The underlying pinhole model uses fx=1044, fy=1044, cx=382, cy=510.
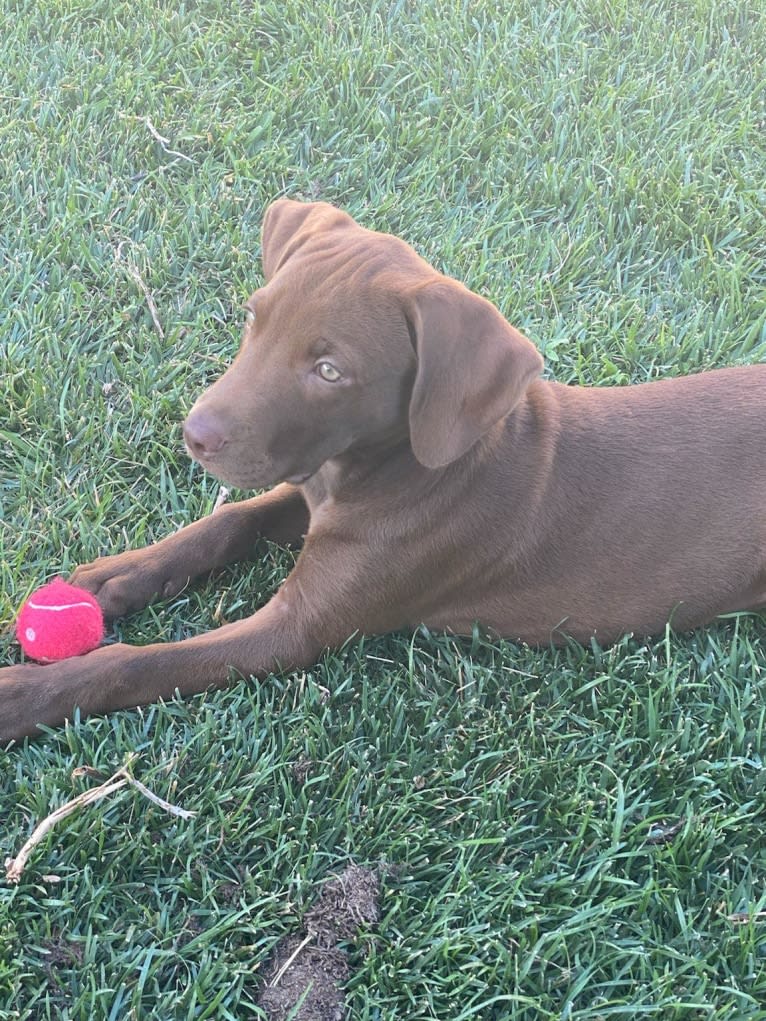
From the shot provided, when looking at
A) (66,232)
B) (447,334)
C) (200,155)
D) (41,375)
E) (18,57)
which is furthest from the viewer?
(18,57)

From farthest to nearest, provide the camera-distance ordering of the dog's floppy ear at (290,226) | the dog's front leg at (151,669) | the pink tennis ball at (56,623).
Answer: the dog's floppy ear at (290,226) → the pink tennis ball at (56,623) → the dog's front leg at (151,669)

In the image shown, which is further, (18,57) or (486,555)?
(18,57)

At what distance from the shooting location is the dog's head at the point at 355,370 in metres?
2.60

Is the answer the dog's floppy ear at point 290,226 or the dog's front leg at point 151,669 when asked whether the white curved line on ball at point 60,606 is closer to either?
the dog's front leg at point 151,669

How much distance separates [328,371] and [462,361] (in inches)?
13.6

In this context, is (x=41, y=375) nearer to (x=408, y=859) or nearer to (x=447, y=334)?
(x=447, y=334)

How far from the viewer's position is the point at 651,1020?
240cm

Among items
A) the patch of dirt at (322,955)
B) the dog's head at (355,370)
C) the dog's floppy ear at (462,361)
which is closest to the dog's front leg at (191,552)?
the dog's head at (355,370)

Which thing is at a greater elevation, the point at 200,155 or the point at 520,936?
the point at 200,155

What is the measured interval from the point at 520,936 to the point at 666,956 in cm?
36

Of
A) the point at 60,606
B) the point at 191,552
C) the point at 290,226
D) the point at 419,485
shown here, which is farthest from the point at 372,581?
the point at 290,226

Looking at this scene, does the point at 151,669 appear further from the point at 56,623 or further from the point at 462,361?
the point at 462,361

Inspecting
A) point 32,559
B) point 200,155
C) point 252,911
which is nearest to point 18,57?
point 200,155

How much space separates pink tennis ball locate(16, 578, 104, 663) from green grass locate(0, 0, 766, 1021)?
237 millimetres
